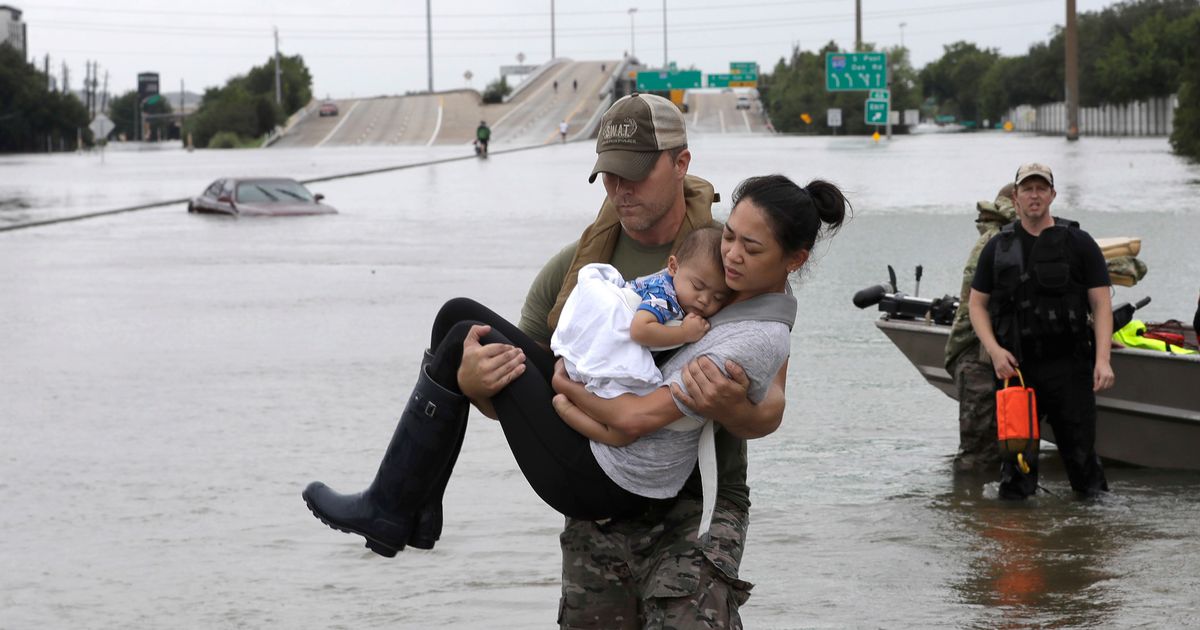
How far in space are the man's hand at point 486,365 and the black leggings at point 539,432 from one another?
0.03 metres

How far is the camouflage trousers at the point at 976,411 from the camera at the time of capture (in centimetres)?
952

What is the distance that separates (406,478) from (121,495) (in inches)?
236

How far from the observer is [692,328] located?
388 centimetres

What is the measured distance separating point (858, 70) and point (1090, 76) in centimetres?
2927

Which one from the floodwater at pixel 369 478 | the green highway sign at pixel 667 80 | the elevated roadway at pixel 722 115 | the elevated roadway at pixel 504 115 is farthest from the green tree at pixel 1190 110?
the green highway sign at pixel 667 80

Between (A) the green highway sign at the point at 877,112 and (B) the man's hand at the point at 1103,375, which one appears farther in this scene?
(A) the green highway sign at the point at 877,112

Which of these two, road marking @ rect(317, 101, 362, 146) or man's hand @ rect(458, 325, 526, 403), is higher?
road marking @ rect(317, 101, 362, 146)

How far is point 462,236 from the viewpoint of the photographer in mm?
30156

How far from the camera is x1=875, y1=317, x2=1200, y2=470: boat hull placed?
30.6ft

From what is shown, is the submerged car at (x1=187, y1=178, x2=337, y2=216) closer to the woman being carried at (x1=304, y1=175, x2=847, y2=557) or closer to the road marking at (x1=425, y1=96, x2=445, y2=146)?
the woman being carried at (x1=304, y1=175, x2=847, y2=557)

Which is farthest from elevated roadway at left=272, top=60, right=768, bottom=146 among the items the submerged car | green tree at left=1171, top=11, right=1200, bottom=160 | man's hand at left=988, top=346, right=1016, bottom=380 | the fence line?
man's hand at left=988, top=346, right=1016, bottom=380

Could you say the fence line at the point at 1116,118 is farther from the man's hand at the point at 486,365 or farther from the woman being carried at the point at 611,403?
the man's hand at the point at 486,365

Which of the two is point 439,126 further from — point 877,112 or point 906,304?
point 906,304

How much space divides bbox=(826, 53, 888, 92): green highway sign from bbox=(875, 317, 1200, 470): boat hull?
91.4 meters
